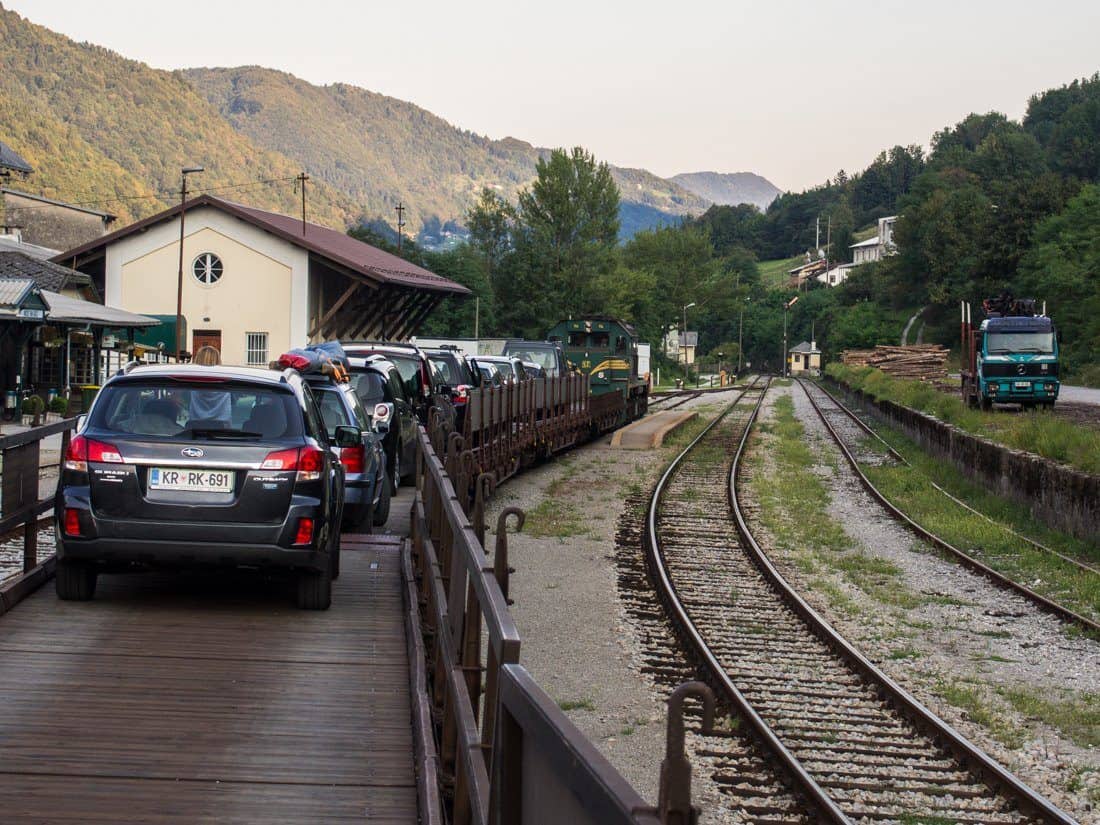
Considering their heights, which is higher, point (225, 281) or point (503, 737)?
point (225, 281)

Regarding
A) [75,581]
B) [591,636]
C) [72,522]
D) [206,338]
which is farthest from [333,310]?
[72,522]

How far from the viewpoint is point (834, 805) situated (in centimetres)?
663

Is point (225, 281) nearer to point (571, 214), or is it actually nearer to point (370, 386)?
point (370, 386)

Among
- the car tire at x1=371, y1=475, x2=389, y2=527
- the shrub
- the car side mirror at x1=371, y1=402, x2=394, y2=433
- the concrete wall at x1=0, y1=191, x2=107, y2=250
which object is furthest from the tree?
the car tire at x1=371, y1=475, x2=389, y2=527

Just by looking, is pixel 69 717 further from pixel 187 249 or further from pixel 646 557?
pixel 187 249

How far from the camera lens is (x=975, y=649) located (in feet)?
36.9

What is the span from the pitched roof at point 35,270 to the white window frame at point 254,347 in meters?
7.11

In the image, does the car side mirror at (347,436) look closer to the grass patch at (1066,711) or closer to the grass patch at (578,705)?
the grass patch at (578,705)

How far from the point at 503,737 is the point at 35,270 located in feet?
127

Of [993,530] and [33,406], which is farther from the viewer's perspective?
[33,406]

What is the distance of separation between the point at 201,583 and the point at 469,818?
534cm

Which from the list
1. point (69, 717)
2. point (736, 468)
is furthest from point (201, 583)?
point (736, 468)

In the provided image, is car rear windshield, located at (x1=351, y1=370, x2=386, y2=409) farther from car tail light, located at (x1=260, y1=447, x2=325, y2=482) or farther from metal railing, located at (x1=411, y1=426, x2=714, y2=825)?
metal railing, located at (x1=411, y1=426, x2=714, y2=825)

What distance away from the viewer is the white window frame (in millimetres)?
45219
